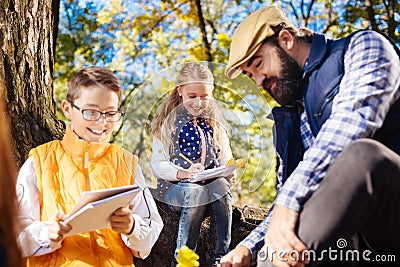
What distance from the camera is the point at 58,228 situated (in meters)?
2.20

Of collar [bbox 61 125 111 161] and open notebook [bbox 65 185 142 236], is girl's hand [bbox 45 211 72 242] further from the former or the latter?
collar [bbox 61 125 111 161]

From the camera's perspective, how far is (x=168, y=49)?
9.89 metres

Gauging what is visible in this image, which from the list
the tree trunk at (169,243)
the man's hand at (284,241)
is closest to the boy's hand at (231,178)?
the tree trunk at (169,243)

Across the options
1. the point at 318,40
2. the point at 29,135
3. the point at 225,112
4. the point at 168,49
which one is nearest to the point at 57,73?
the point at 168,49

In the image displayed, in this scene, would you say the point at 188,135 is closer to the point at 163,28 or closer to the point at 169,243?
the point at 169,243

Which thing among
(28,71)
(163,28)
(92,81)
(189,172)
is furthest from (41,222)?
(163,28)

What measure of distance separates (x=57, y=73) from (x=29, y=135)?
6.81 m

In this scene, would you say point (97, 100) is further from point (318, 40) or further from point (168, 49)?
point (168, 49)

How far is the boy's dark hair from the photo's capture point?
2.52 m

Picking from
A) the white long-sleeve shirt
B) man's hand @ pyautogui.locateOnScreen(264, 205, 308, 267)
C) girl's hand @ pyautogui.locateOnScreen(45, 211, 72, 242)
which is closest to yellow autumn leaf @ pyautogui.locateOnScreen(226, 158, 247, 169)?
the white long-sleeve shirt

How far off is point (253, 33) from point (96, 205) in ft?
2.61

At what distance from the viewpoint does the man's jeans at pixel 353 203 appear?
1681 mm

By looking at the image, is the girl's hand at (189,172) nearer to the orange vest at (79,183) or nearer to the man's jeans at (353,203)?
the orange vest at (79,183)

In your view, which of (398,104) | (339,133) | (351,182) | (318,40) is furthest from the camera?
(318,40)
